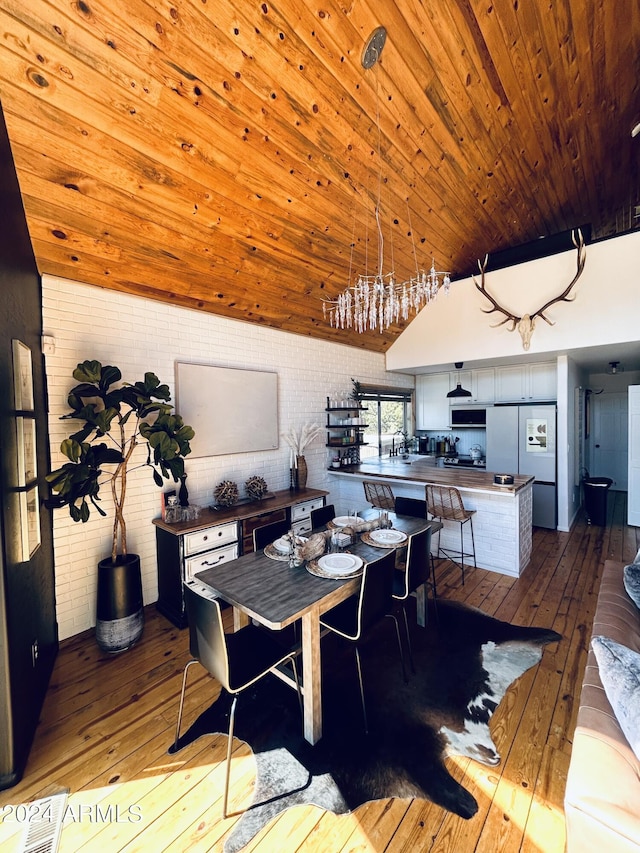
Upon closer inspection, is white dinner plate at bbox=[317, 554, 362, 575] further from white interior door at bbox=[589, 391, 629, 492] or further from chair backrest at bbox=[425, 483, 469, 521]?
white interior door at bbox=[589, 391, 629, 492]

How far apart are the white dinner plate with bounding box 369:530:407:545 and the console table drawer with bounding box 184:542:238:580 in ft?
4.23

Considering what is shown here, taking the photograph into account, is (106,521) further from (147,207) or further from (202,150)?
(202,150)

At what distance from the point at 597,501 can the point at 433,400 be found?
113 inches

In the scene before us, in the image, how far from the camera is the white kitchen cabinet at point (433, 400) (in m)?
6.39

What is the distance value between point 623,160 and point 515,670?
→ 4.71 metres

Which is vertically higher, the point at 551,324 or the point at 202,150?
the point at 202,150

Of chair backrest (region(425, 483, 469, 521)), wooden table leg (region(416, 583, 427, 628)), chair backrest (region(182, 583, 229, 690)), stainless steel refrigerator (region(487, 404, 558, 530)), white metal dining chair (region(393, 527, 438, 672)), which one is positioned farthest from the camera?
stainless steel refrigerator (region(487, 404, 558, 530))

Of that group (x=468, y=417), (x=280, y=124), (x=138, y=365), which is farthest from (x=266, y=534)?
(x=468, y=417)

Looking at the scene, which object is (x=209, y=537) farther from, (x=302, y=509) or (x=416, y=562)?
(x=416, y=562)

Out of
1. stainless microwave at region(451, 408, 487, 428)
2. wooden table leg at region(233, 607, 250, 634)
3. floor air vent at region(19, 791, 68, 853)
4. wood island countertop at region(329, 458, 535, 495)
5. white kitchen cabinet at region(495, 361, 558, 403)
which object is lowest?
floor air vent at region(19, 791, 68, 853)

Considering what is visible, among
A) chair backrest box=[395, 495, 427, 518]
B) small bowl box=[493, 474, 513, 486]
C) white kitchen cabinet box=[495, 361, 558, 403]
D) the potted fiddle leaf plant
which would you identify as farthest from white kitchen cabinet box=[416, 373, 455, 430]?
the potted fiddle leaf plant

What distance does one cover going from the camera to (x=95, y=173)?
215 cm

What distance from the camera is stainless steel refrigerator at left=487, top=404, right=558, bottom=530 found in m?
4.84

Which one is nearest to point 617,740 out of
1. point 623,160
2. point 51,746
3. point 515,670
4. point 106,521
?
point 515,670
